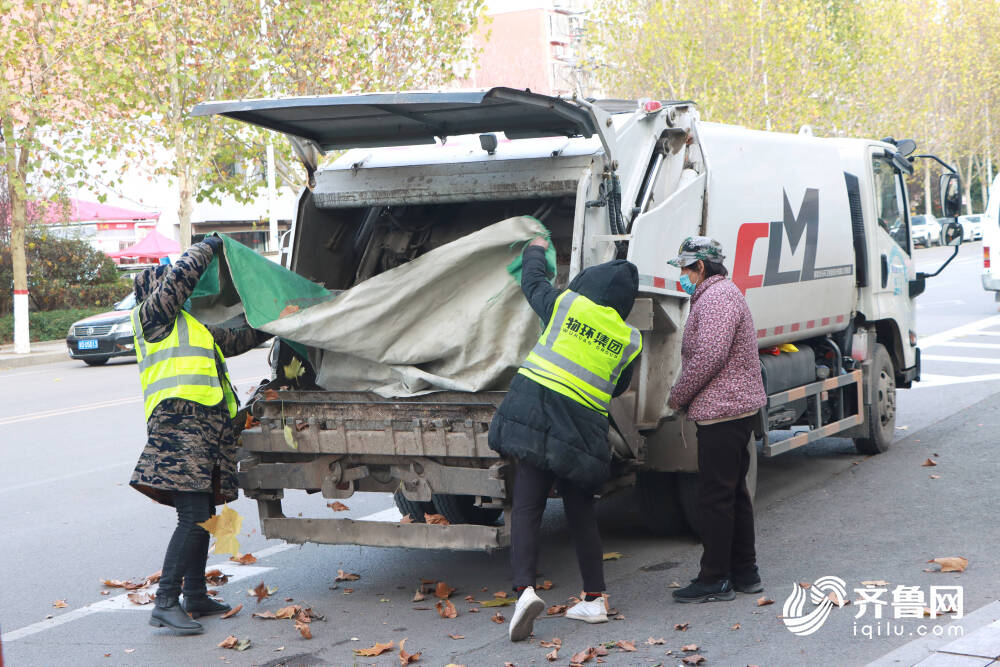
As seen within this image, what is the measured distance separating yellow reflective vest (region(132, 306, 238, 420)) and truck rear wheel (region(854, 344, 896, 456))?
17.5 ft

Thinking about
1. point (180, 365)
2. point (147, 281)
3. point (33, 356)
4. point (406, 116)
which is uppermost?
point (406, 116)

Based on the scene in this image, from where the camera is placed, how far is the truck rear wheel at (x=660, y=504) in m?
6.29

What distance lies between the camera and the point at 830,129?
4466cm

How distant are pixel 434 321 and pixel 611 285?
1.23m

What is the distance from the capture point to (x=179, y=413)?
5.33m

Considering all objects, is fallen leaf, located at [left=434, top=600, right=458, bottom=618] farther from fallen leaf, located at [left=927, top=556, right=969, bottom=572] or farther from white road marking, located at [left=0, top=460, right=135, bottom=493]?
white road marking, located at [left=0, top=460, right=135, bottom=493]

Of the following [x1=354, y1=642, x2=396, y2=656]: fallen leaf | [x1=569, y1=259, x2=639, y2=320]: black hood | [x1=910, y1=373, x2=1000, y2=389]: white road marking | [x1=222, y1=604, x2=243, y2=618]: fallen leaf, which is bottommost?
[x1=910, y1=373, x2=1000, y2=389]: white road marking

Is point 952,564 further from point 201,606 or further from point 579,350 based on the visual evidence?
point 201,606

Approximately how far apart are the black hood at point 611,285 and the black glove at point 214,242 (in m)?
1.81

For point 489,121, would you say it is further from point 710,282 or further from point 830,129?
point 830,129

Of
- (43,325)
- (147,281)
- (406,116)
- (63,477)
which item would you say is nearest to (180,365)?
(147,281)

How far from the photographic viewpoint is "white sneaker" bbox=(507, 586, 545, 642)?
479 cm

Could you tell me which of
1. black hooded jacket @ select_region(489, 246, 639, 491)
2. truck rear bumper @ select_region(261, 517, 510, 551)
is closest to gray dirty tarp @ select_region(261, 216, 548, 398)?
black hooded jacket @ select_region(489, 246, 639, 491)

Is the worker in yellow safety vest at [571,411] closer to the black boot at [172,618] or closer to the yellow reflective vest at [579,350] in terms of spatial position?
the yellow reflective vest at [579,350]
